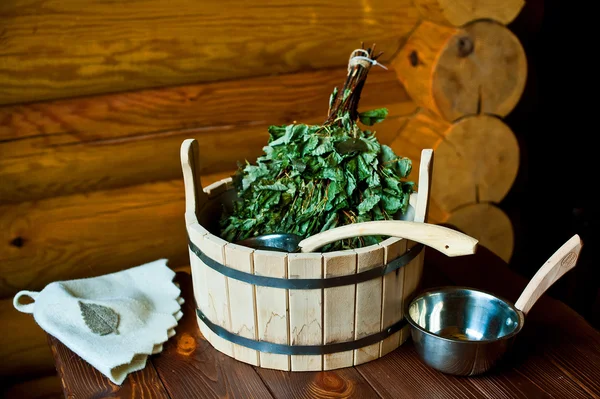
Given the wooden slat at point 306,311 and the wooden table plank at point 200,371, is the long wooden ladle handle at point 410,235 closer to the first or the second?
the wooden slat at point 306,311

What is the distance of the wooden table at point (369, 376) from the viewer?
4.16 feet

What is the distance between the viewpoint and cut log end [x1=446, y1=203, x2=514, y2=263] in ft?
8.11

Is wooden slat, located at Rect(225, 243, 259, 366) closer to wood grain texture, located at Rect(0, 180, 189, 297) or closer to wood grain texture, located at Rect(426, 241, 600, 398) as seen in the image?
wood grain texture, located at Rect(426, 241, 600, 398)

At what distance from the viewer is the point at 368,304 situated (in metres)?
1.29

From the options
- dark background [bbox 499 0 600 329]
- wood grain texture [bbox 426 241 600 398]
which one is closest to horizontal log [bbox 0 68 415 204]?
dark background [bbox 499 0 600 329]

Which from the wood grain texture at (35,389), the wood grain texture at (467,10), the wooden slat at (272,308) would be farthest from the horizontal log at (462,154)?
the wood grain texture at (35,389)

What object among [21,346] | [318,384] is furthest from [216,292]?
[21,346]

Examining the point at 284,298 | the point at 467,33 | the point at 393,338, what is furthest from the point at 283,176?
the point at 467,33

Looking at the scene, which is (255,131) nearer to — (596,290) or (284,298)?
(284,298)

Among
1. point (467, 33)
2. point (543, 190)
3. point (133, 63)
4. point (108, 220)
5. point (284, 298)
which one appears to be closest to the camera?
point (284, 298)

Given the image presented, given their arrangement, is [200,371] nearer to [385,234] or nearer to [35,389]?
[385,234]

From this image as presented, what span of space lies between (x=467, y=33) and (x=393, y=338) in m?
1.29

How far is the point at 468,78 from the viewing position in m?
2.24

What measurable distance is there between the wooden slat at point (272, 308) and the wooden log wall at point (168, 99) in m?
0.90
